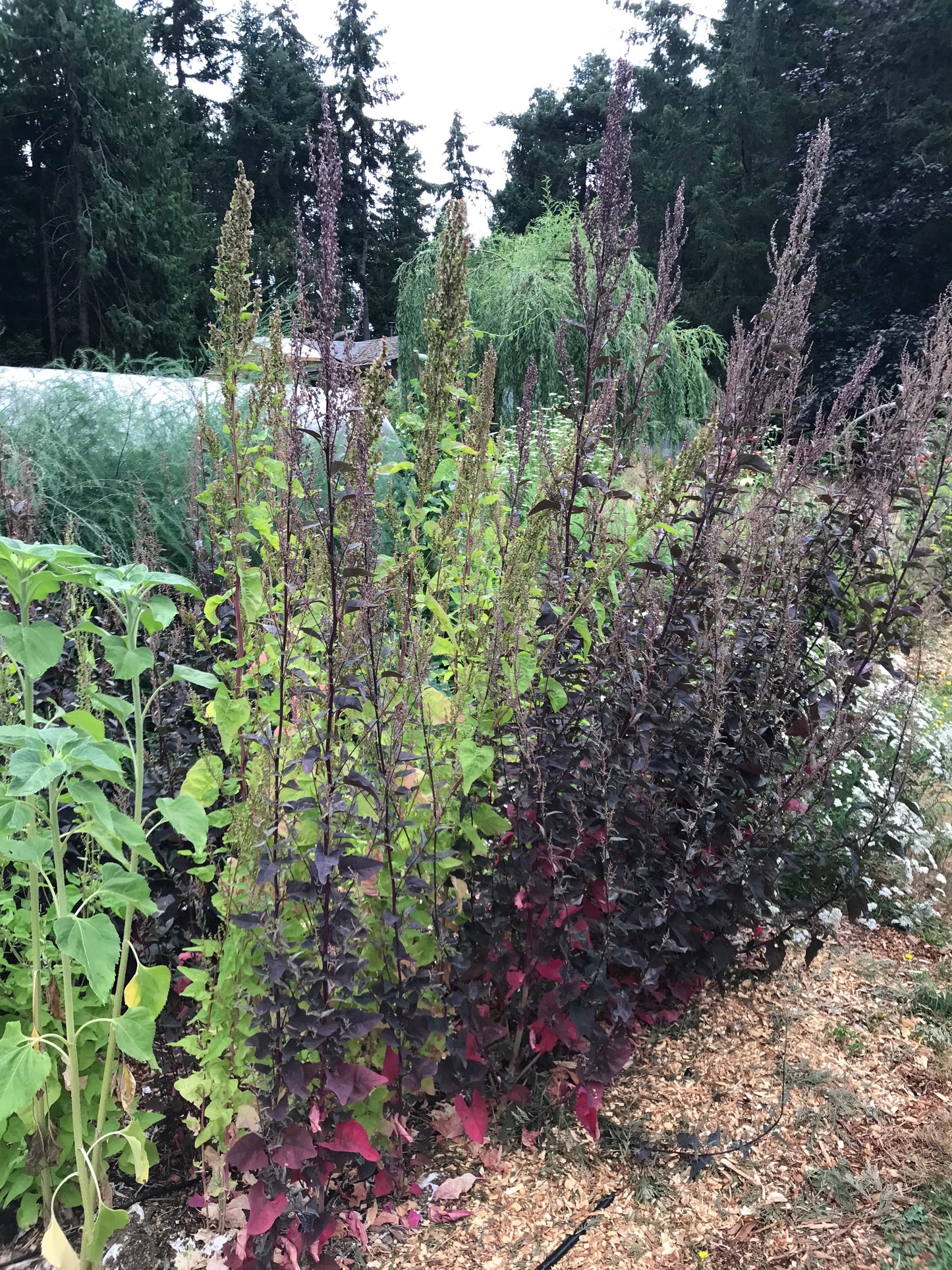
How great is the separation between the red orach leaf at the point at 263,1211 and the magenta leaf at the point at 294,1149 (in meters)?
0.06

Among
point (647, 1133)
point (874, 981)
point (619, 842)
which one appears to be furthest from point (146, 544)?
point (874, 981)

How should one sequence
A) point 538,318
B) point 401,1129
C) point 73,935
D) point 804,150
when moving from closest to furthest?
1. point 73,935
2. point 401,1129
3. point 538,318
4. point 804,150

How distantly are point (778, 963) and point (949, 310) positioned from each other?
2285 millimetres

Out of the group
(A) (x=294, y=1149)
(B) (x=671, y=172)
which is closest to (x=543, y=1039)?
(A) (x=294, y=1149)

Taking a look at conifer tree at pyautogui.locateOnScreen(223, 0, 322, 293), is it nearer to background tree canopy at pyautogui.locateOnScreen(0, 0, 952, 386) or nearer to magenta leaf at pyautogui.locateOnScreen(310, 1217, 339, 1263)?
background tree canopy at pyautogui.locateOnScreen(0, 0, 952, 386)

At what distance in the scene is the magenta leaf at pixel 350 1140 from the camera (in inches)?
58.3

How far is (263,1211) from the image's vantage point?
1.40 metres

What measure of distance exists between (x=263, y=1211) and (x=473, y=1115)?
0.54 meters

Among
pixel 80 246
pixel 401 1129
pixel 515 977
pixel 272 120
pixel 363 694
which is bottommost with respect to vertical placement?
pixel 401 1129

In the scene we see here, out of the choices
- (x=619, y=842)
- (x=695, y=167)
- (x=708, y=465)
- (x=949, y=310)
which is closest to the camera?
(x=619, y=842)

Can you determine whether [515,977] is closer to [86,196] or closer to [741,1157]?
[741,1157]

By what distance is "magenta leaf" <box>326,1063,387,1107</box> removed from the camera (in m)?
1.40

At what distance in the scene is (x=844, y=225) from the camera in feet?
60.4

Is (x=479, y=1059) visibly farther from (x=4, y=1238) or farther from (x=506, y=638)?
(x=4, y=1238)
